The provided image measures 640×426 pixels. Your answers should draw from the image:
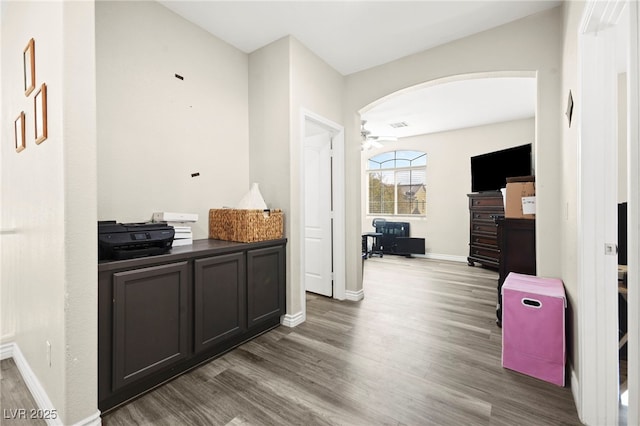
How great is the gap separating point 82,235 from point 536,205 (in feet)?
10.9

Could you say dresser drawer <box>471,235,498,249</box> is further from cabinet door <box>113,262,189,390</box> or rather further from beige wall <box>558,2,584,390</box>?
cabinet door <box>113,262,189,390</box>

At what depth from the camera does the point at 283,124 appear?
2855 mm

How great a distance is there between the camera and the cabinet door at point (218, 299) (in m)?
2.10

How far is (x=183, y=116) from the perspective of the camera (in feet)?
8.43

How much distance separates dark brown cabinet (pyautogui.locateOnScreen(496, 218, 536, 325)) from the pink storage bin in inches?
20.0

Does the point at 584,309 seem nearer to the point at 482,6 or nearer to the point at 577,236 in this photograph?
the point at 577,236

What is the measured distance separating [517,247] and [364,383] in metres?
1.99

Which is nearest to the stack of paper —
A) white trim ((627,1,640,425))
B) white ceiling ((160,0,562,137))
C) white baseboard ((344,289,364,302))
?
white ceiling ((160,0,562,137))

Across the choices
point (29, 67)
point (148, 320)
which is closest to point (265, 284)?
point (148, 320)

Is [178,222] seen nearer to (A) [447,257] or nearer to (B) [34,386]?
(B) [34,386]

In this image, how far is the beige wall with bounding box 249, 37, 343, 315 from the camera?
2.84 m

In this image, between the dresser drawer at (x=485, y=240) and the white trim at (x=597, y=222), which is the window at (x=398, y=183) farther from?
the white trim at (x=597, y=222)

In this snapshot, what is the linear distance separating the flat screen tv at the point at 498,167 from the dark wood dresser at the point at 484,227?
0.26m

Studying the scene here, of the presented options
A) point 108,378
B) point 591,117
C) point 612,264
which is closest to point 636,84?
point 591,117
